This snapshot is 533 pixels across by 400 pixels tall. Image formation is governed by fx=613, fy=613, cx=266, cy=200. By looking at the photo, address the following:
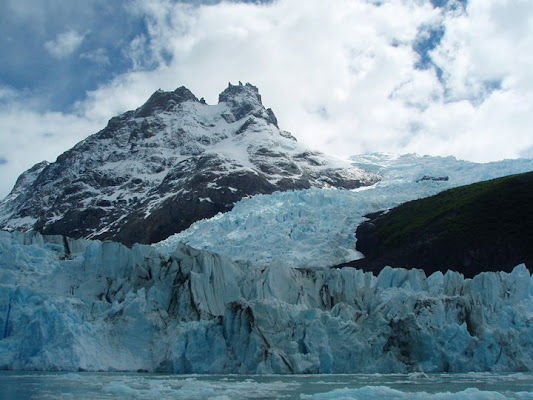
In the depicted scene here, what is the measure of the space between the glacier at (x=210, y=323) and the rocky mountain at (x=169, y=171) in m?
74.6

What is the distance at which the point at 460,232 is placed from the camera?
209ft

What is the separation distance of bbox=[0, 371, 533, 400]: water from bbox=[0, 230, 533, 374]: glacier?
58.2 inches

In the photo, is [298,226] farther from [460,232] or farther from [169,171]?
[169,171]

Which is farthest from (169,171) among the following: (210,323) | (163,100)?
(210,323)

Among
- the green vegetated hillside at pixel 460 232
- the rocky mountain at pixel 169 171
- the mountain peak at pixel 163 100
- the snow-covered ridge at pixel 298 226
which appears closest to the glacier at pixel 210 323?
the snow-covered ridge at pixel 298 226

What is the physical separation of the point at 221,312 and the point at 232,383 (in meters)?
8.56

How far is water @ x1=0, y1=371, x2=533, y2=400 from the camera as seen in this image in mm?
17859

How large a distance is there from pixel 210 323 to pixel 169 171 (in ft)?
377

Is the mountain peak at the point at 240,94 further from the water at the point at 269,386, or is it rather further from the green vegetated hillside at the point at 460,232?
the water at the point at 269,386

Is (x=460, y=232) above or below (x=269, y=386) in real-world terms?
above

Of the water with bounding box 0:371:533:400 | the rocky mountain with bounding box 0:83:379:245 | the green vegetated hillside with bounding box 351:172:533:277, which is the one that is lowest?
the water with bounding box 0:371:533:400

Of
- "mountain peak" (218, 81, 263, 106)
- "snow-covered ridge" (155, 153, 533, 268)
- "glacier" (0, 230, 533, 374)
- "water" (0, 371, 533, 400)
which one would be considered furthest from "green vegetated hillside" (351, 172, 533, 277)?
"mountain peak" (218, 81, 263, 106)

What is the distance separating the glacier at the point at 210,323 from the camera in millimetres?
25906

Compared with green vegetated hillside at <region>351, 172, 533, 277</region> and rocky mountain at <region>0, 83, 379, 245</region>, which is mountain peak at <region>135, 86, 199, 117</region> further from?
green vegetated hillside at <region>351, 172, 533, 277</region>
